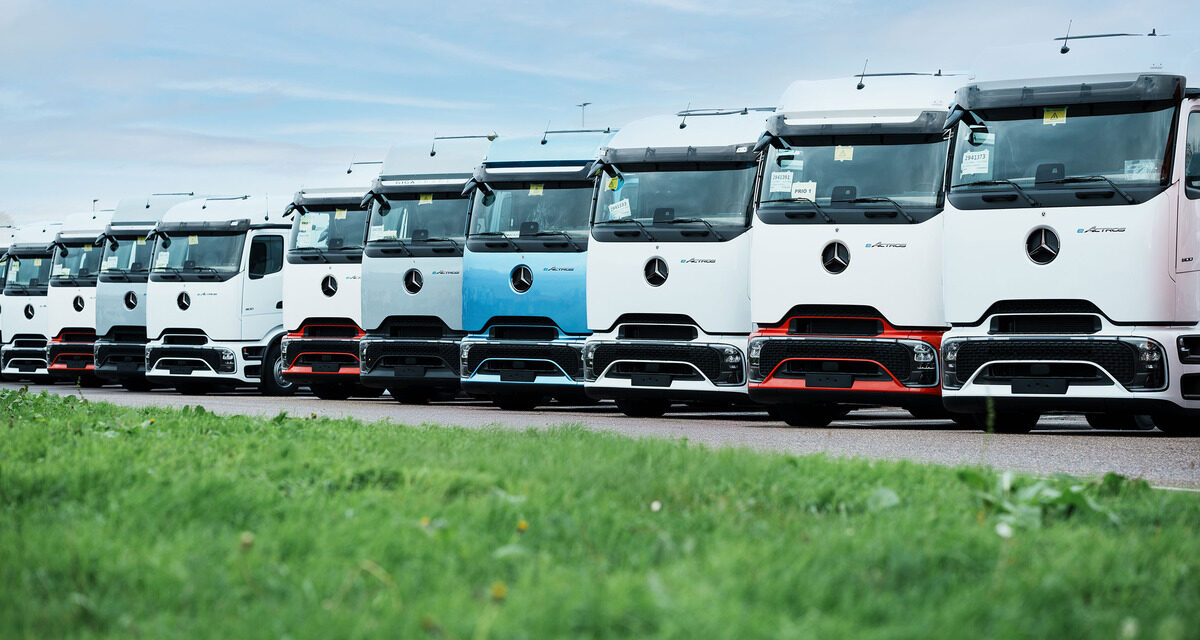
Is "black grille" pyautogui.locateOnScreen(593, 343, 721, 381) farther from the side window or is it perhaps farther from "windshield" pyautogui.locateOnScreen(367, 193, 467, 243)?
the side window

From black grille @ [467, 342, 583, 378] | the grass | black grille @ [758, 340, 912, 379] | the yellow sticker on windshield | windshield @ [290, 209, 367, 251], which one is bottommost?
the grass

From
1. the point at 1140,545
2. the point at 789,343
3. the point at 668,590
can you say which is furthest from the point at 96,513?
the point at 789,343

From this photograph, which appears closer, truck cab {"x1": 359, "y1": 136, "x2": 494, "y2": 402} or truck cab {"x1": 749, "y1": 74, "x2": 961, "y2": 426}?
truck cab {"x1": 749, "y1": 74, "x2": 961, "y2": 426}

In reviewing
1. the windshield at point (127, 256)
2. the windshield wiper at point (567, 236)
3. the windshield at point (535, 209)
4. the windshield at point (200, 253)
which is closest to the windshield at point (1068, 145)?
the windshield wiper at point (567, 236)

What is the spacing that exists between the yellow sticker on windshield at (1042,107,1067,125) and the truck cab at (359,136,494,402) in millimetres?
7345

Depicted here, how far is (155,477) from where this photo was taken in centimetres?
522

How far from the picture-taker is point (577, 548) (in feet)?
12.9

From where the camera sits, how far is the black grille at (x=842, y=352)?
11.4 metres

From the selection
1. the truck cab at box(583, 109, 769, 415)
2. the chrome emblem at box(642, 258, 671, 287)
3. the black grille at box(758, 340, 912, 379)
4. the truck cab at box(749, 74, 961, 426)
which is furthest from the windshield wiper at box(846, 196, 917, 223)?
the chrome emblem at box(642, 258, 671, 287)

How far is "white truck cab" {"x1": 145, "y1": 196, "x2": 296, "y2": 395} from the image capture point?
19.6m

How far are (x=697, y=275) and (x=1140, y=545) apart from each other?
9089 mm

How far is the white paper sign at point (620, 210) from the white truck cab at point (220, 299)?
8.20m

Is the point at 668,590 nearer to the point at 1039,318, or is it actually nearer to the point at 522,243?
the point at 1039,318

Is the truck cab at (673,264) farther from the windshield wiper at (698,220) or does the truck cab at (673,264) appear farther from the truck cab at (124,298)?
the truck cab at (124,298)
